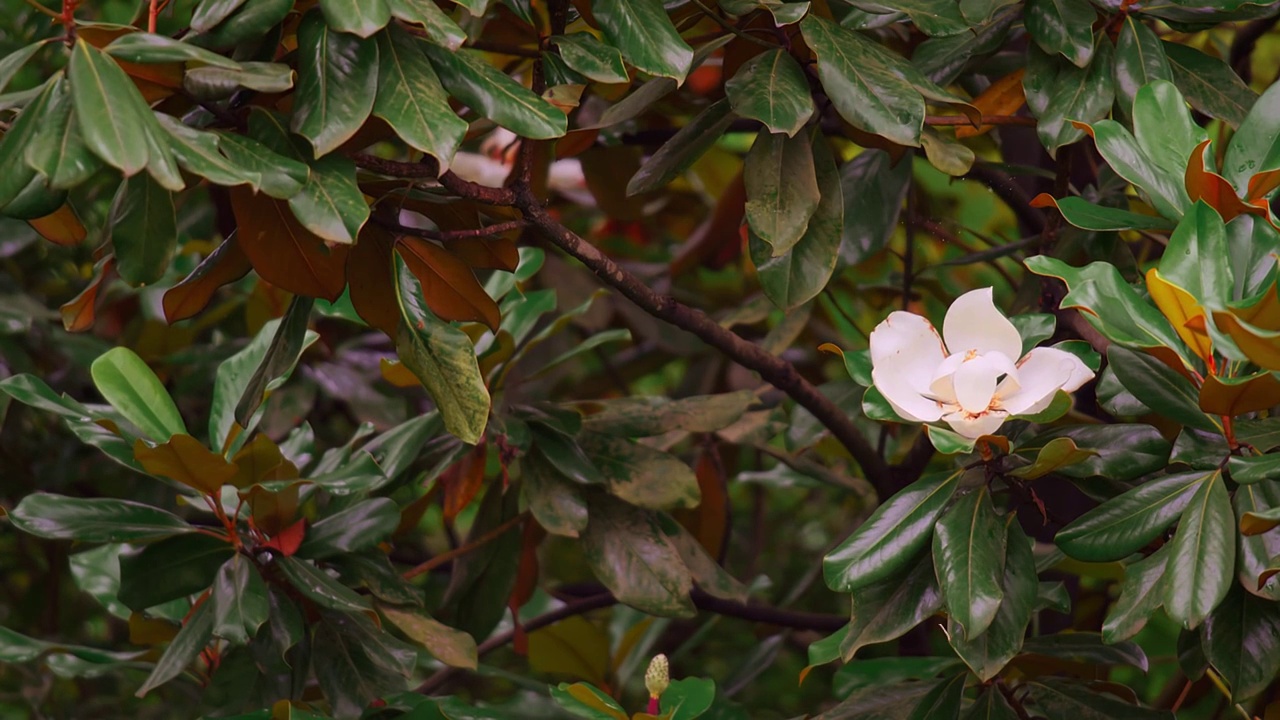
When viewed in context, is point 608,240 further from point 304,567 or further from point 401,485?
A: point 304,567

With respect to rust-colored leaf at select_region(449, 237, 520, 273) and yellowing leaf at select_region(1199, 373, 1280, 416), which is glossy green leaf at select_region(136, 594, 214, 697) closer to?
rust-colored leaf at select_region(449, 237, 520, 273)

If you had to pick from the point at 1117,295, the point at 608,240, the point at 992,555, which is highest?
the point at 1117,295

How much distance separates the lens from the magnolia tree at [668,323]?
692 millimetres

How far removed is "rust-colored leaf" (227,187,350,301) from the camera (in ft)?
2.62

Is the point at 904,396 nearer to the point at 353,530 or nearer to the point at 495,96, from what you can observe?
the point at 495,96

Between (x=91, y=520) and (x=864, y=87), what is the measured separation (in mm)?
673

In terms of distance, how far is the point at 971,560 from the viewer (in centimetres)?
73

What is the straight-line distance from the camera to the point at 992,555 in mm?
741

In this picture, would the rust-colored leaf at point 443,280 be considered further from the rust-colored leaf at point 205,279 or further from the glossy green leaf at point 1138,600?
the glossy green leaf at point 1138,600

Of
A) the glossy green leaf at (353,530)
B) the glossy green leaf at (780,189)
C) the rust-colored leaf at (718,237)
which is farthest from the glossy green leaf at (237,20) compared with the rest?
the rust-colored leaf at (718,237)

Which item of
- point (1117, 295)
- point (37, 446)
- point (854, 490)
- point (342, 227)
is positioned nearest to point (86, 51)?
point (342, 227)

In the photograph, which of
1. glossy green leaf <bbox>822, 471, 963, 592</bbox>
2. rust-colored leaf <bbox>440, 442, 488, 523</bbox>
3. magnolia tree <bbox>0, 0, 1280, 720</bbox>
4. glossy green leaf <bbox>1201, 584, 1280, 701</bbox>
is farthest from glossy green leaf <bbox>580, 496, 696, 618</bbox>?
glossy green leaf <bbox>1201, 584, 1280, 701</bbox>

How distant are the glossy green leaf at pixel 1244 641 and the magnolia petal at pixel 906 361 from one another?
219mm

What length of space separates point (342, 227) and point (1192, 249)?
1.58ft
